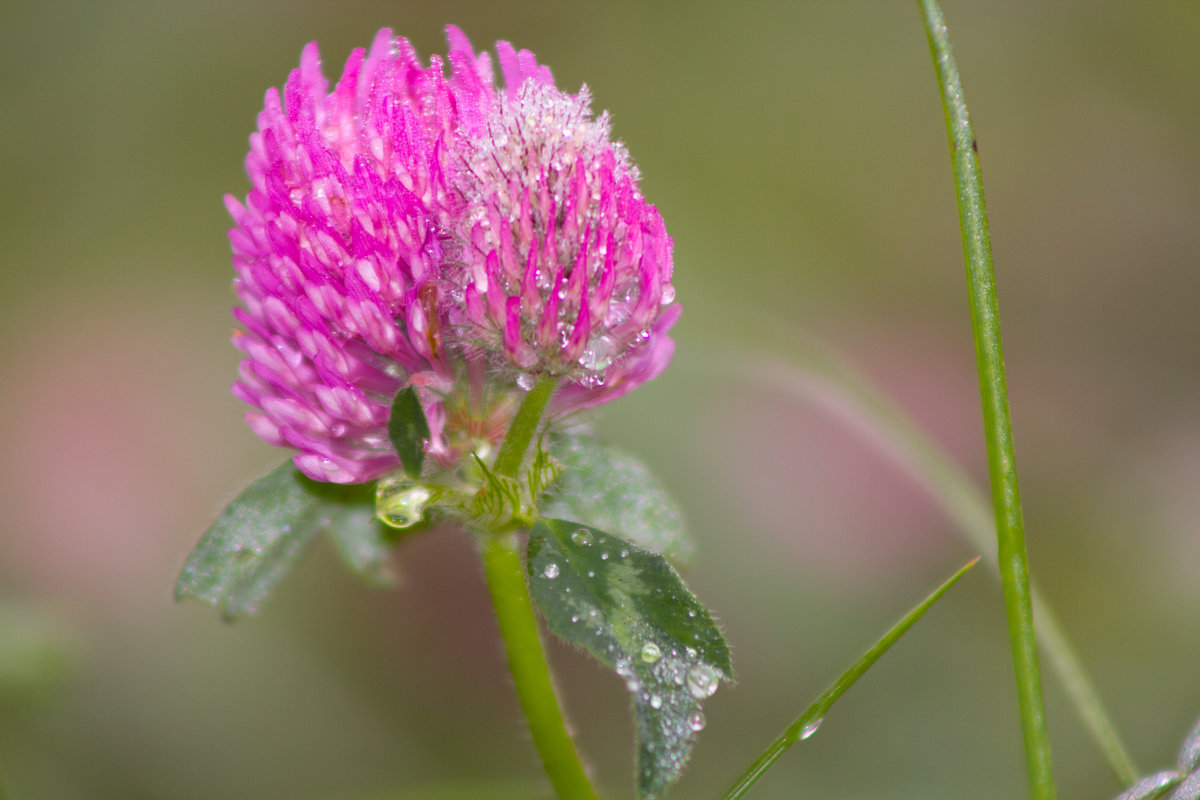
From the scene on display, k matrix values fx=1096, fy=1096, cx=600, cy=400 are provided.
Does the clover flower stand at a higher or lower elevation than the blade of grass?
higher

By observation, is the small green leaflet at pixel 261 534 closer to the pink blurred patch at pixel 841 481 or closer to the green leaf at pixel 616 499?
the green leaf at pixel 616 499

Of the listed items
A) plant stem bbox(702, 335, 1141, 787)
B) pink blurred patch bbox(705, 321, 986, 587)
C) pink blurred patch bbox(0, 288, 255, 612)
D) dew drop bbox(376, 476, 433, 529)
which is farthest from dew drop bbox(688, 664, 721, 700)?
pink blurred patch bbox(0, 288, 255, 612)

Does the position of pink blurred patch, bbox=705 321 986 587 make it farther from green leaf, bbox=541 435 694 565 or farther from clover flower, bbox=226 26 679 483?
clover flower, bbox=226 26 679 483

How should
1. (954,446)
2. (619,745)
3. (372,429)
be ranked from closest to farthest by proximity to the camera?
(372,429), (619,745), (954,446)

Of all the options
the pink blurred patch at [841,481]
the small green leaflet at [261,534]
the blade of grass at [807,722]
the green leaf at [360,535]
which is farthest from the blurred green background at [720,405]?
the blade of grass at [807,722]

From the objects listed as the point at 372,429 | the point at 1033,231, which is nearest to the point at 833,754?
the point at 372,429

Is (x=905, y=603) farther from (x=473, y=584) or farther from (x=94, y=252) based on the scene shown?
(x=94, y=252)
